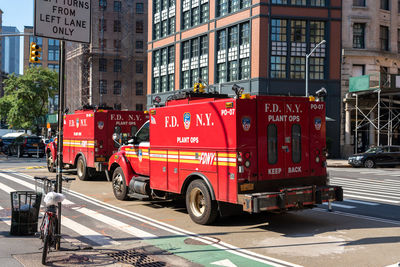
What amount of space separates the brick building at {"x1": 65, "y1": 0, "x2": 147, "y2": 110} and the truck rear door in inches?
2407

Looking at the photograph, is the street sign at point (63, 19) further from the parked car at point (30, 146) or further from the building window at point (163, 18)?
the building window at point (163, 18)

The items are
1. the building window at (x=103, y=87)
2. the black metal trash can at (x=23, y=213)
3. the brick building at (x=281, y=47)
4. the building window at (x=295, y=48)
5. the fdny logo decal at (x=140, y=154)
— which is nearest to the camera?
the black metal trash can at (x=23, y=213)

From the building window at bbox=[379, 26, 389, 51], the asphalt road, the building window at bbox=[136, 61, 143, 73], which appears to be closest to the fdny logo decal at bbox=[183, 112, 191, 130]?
the asphalt road

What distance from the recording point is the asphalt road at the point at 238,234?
22.8ft

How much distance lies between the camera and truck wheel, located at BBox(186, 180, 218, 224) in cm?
904

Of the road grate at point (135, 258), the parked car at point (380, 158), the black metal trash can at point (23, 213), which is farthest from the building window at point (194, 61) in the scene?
the road grate at point (135, 258)

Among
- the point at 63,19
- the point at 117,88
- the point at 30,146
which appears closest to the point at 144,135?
the point at 63,19

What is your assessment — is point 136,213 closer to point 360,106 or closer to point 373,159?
point 373,159

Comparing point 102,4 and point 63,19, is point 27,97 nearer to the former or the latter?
point 102,4

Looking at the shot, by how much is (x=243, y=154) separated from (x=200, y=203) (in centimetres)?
179

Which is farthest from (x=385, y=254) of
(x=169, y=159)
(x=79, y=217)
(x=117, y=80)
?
(x=117, y=80)

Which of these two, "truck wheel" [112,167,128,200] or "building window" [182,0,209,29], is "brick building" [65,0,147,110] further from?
"truck wheel" [112,167,128,200]

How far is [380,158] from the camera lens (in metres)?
28.4

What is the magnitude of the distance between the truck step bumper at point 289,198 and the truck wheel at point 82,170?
34.2 feet
